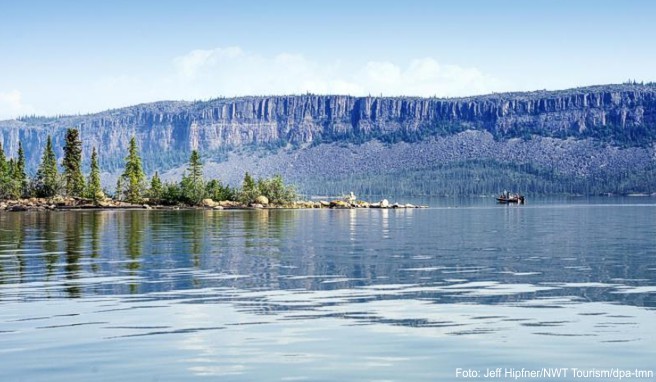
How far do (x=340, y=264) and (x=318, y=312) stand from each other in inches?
691

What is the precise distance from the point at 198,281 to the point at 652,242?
36.3 metres

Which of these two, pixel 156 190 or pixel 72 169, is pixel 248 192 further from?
pixel 72 169

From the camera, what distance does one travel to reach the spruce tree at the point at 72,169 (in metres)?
176

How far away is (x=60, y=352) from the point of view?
22172 millimetres

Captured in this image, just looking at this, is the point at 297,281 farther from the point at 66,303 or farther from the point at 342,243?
the point at 342,243

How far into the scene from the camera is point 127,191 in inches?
6988

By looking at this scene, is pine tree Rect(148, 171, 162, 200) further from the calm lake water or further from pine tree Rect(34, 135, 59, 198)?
the calm lake water

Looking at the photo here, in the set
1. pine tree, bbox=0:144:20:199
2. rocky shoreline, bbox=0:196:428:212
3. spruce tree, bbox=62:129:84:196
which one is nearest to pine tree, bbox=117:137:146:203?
rocky shoreline, bbox=0:196:428:212

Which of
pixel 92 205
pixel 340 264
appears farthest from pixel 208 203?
pixel 340 264

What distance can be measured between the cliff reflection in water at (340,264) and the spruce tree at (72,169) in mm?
102915

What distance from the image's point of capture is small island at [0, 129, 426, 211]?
166 meters

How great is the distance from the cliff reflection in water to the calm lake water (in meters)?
0.13

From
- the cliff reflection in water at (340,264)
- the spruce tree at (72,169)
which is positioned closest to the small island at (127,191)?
the spruce tree at (72,169)

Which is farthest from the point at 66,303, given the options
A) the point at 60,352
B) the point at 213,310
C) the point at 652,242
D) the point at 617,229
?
the point at 617,229
